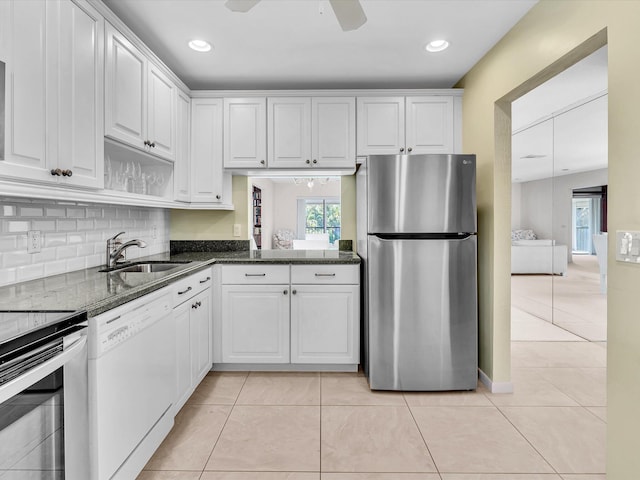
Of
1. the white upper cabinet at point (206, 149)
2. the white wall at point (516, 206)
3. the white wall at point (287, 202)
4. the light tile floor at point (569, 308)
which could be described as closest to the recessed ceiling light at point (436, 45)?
the white upper cabinet at point (206, 149)

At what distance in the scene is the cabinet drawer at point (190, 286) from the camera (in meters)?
2.04

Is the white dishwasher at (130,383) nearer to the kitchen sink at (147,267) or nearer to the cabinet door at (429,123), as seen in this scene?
the kitchen sink at (147,267)

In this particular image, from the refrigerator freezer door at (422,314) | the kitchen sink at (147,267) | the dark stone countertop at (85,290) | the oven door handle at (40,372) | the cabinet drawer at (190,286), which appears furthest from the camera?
the refrigerator freezer door at (422,314)

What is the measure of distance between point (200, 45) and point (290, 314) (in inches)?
79.5

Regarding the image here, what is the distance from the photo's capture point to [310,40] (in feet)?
7.80

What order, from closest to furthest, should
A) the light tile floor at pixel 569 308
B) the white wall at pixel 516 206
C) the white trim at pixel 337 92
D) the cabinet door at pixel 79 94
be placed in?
1. the cabinet door at pixel 79 94
2. the white trim at pixel 337 92
3. the light tile floor at pixel 569 308
4. the white wall at pixel 516 206

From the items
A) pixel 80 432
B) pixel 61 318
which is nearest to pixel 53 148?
pixel 61 318

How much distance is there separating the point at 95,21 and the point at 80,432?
1867 millimetres

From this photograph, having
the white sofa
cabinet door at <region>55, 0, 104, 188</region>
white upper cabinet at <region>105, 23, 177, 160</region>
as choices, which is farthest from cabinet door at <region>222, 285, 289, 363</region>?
the white sofa

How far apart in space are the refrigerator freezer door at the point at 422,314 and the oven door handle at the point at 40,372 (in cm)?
176

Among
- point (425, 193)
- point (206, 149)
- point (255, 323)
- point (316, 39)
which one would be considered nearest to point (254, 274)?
point (255, 323)

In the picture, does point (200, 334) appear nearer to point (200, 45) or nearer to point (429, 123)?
point (200, 45)

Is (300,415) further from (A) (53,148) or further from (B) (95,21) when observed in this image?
(B) (95,21)

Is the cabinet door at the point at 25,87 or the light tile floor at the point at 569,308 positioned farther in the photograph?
the light tile floor at the point at 569,308
